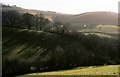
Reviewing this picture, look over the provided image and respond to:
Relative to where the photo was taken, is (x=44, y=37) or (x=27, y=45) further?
(x=44, y=37)

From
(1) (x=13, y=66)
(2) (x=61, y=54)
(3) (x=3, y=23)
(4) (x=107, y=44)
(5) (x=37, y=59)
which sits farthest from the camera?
(3) (x=3, y=23)

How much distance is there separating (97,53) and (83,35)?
18.8 metres

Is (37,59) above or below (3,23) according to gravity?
below

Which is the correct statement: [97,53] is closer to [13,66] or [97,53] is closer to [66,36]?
[66,36]

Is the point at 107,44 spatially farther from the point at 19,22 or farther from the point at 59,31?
the point at 19,22

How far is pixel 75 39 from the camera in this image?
455ft

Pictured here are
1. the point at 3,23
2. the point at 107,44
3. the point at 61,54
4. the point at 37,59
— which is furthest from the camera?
the point at 3,23

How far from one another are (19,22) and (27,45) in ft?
117

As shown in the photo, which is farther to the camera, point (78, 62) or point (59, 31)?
point (59, 31)

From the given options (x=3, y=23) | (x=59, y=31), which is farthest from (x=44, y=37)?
(x=3, y=23)

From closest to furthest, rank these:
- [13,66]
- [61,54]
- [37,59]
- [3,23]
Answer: [13,66]
[37,59]
[61,54]
[3,23]

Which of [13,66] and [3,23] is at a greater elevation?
[3,23]

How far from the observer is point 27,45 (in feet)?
422

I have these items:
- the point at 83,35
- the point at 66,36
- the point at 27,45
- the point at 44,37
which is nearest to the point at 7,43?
the point at 27,45
